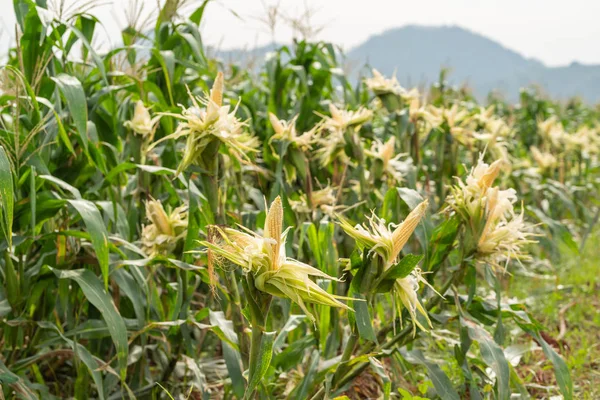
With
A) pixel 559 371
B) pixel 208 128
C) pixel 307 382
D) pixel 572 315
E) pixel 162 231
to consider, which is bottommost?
pixel 572 315

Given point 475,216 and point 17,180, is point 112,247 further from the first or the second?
point 475,216

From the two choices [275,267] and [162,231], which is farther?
[162,231]

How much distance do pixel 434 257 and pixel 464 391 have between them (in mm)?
558

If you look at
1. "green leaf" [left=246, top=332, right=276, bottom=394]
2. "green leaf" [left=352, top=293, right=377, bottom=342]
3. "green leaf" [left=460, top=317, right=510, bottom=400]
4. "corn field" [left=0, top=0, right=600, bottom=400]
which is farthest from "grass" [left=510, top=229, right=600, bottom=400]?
"green leaf" [left=246, top=332, right=276, bottom=394]

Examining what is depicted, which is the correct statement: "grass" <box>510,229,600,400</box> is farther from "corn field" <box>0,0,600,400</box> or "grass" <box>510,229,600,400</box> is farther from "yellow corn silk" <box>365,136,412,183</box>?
"yellow corn silk" <box>365,136,412,183</box>

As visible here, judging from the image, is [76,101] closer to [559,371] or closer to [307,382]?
[307,382]

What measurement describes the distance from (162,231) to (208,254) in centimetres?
45

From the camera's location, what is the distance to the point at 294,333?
202 centimetres

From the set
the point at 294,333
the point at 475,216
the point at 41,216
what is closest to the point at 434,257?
the point at 475,216

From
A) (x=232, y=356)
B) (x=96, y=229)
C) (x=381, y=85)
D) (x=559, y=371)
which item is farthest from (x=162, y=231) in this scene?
(x=381, y=85)

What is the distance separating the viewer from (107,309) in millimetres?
1527

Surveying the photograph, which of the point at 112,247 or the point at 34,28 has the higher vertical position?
the point at 34,28

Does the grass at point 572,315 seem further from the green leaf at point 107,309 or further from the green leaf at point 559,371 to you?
the green leaf at point 107,309

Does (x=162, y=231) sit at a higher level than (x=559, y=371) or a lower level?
higher
